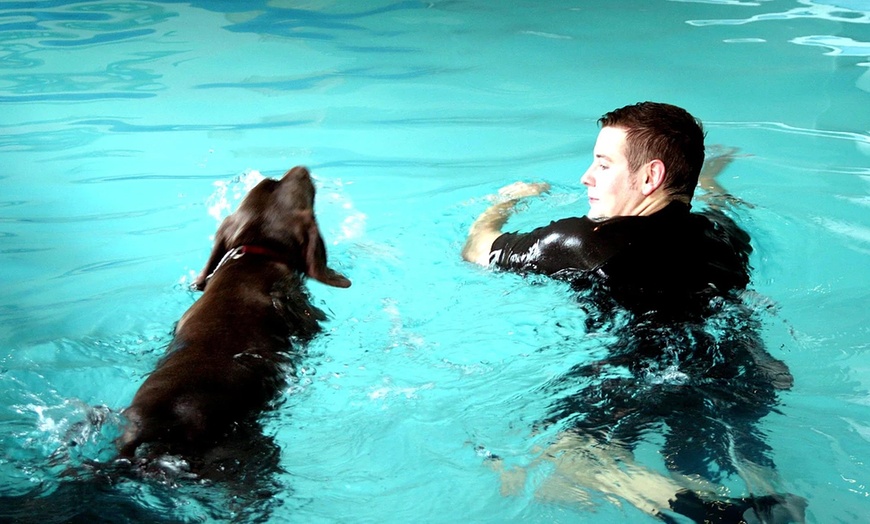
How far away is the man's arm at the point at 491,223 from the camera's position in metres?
4.00

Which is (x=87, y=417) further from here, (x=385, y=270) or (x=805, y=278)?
(x=805, y=278)

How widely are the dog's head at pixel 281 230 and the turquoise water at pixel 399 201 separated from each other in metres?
0.31

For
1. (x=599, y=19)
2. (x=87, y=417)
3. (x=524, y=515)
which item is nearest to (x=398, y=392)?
(x=524, y=515)

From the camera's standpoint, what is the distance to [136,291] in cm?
449

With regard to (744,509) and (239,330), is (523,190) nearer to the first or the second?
(239,330)

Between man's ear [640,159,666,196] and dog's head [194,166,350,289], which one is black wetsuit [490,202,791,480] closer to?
man's ear [640,159,666,196]

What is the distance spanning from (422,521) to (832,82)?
18.9 ft

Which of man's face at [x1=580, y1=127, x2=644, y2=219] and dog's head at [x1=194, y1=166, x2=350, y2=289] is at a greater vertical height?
man's face at [x1=580, y1=127, x2=644, y2=219]

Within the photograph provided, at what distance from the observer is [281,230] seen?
3.97 metres

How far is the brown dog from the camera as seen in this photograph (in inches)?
103

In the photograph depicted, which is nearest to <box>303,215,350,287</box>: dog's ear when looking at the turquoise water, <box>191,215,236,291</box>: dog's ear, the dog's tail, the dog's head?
the dog's head

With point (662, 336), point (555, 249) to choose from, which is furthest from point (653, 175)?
point (662, 336)

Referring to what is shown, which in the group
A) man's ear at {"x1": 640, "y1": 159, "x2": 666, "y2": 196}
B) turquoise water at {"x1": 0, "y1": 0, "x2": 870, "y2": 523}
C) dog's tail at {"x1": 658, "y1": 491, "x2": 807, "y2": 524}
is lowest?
dog's tail at {"x1": 658, "y1": 491, "x2": 807, "y2": 524}

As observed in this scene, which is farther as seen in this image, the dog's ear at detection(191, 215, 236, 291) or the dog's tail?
the dog's ear at detection(191, 215, 236, 291)
